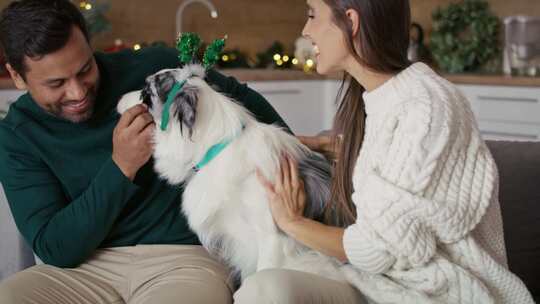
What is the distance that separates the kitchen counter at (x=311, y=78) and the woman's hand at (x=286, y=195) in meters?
2.21

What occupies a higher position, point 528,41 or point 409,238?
point 409,238

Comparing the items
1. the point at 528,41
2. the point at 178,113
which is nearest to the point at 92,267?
the point at 178,113

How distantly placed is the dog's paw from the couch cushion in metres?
1.03

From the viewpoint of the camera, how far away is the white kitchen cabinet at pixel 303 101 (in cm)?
427

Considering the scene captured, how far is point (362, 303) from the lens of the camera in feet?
5.26

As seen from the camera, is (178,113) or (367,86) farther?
(178,113)

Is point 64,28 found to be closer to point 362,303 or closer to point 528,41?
point 362,303

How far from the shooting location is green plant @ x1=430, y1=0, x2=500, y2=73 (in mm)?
4152

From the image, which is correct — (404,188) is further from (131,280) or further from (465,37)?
(465,37)

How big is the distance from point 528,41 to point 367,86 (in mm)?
2685

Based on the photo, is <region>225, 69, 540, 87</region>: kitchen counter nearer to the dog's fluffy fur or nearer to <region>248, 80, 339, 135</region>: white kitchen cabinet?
<region>248, 80, 339, 135</region>: white kitchen cabinet

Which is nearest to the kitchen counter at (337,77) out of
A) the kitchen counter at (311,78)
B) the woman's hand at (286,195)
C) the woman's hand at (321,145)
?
the kitchen counter at (311,78)

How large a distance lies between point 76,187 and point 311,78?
2.58 metres

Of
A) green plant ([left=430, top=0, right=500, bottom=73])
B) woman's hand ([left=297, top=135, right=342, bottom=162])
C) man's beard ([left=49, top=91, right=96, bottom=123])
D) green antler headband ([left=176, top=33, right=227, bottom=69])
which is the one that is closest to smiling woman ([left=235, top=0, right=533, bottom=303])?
green antler headband ([left=176, top=33, right=227, bottom=69])
